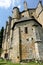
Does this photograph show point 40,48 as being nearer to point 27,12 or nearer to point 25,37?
point 25,37

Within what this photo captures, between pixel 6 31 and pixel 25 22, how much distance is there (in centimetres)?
2511

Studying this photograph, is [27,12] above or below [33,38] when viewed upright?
above

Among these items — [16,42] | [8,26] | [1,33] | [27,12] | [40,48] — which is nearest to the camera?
[40,48]

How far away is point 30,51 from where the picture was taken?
25578 millimetres

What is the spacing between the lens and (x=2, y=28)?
59406 millimetres

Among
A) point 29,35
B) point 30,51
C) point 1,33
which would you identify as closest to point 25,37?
point 29,35

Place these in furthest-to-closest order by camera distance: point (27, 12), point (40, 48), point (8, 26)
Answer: point (8, 26)
point (27, 12)
point (40, 48)

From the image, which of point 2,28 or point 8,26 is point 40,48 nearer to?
point 8,26

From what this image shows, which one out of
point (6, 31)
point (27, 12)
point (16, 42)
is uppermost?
point (27, 12)

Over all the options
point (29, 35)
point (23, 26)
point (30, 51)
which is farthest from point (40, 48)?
point (23, 26)

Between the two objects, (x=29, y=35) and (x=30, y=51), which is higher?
(x=29, y=35)

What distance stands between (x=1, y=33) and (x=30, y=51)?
32929 millimetres

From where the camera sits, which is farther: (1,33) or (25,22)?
(1,33)

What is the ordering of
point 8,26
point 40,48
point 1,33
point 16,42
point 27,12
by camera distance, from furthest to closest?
point 1,33 → point 8,26 → point 27,12 → point 16,42 → point 40,48
